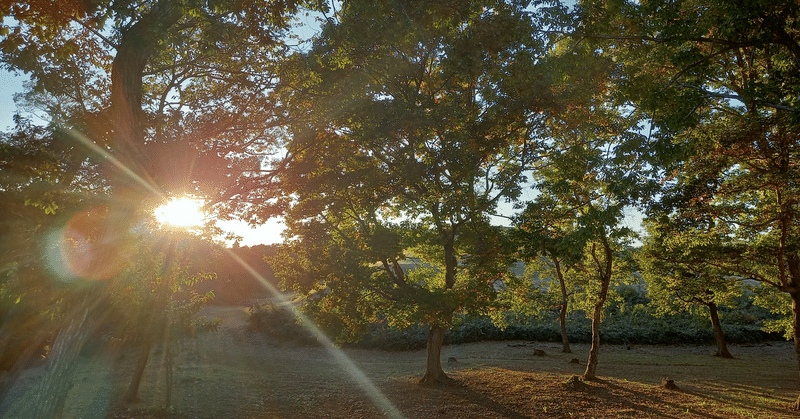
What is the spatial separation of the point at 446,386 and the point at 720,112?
11.1 metres

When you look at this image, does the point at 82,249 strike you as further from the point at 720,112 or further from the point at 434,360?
the point at 720,112

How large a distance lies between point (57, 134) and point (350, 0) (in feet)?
19.8

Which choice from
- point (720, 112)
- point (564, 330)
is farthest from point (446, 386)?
point (564, 330)

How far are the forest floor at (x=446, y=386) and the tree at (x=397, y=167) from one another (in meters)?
2.52

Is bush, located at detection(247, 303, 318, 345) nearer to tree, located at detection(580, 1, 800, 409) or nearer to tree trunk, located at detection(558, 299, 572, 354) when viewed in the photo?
tree trunk, located at detection(558, 299, 572, 354)

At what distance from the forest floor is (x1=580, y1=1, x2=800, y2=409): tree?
14.3 ft

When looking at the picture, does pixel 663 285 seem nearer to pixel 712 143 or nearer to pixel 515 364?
pixel 515 364

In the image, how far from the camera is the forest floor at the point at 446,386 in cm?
1092

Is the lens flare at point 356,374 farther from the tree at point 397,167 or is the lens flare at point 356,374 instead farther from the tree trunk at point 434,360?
the tree at point 397,167

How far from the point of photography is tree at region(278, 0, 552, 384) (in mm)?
10031

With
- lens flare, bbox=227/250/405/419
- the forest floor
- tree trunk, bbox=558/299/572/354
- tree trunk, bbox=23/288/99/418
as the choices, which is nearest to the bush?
lens flare, bbox=227/250/405/419

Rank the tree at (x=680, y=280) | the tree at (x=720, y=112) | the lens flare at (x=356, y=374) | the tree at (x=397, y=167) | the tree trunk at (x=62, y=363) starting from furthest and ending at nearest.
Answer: the tree at (x=680, y=280) < the lens flare at (x=356, y=374) < the tree at (x=397, y=167) < the tree at (x=720, y=112) < the tree trunk at (x=62, y=363)

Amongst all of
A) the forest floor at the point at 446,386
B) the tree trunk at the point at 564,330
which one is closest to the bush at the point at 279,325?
the forest floor at the point at 446,386

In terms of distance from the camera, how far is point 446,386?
13234 millimetres
